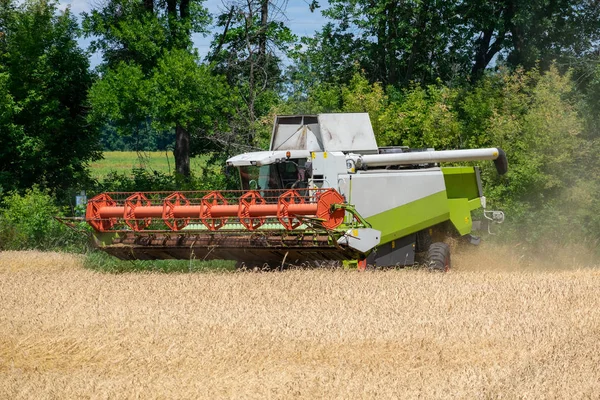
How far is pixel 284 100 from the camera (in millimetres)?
24000

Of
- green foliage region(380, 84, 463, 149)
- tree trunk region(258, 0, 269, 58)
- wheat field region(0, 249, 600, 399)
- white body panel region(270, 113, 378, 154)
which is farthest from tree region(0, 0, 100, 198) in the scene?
wheat field region(0, 249, 600, 399)

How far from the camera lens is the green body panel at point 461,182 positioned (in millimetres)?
13422

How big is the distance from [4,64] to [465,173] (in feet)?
42.6

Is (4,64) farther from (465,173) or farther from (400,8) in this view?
(465,173)

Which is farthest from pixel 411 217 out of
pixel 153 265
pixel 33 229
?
pixel 33 229

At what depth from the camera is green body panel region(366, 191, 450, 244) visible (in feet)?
40.8

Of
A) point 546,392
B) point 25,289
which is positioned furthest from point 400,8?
point 546,392

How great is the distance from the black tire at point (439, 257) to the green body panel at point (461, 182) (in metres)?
0.82

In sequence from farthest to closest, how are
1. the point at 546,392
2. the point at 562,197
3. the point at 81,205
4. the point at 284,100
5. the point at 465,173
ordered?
the point at 284,100 < the point at 562,197 < the point at 81,205 < the point at 465,173 < the point at 546,392

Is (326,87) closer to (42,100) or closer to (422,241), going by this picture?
(42,100)

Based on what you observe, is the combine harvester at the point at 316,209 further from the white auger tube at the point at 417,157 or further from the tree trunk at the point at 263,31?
the tree trunk at the point at 263,31

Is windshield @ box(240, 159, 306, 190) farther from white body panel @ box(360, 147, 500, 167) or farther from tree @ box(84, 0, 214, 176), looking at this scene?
tree @ box(84, 0, 214, 176)

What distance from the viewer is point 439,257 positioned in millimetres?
12867

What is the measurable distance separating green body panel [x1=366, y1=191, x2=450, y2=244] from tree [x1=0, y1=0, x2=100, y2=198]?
10956 mm
